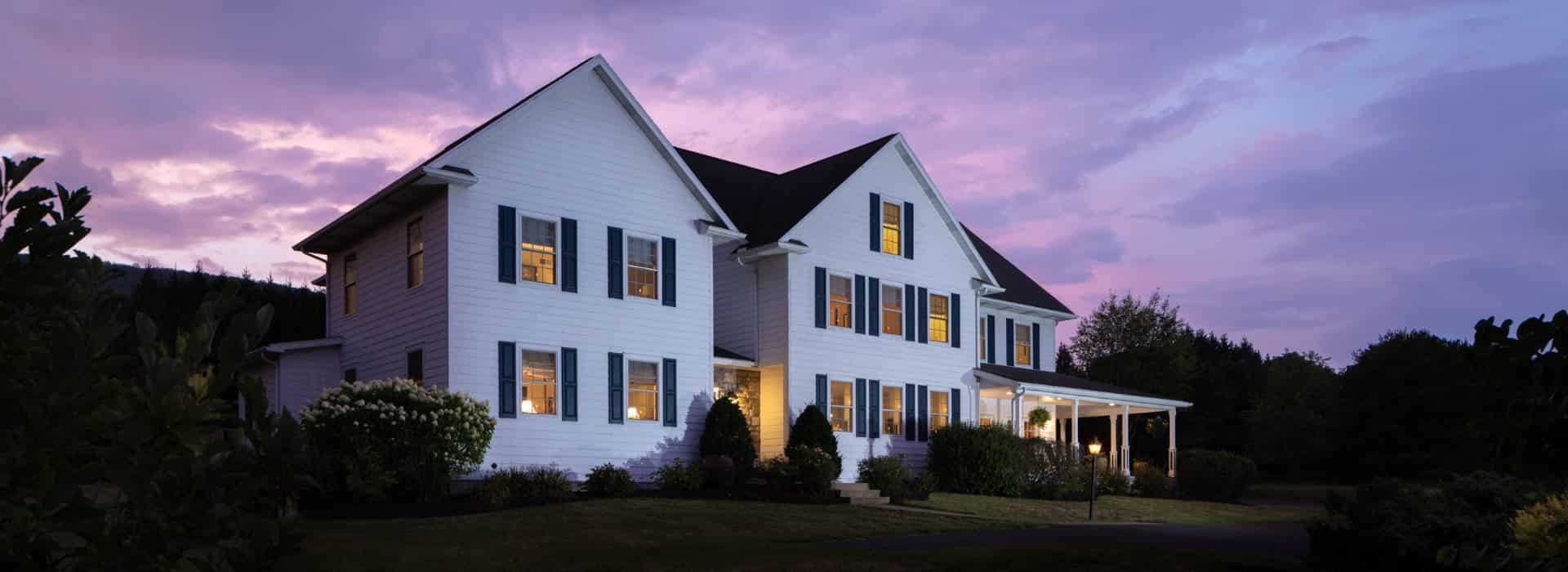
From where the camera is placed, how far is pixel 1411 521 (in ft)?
49.2

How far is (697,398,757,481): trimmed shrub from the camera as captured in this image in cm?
2691

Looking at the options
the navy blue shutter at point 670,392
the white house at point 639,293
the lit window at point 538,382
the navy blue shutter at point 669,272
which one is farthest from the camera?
the navy blue shutter at point 669,272

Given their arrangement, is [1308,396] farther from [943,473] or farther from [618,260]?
[618,260]

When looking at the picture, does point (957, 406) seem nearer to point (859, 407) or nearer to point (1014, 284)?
point (859, 407)

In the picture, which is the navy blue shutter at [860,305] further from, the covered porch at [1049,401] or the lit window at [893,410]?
the covered porch at [1049,401]

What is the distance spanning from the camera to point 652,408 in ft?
88.3

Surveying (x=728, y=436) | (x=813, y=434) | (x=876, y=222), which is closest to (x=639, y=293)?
(x=728, y=436)

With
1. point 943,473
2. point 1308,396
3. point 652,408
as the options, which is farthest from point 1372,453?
point 652,408

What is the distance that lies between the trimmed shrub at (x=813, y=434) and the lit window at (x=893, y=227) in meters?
5.50

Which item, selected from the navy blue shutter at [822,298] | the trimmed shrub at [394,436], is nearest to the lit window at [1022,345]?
the navy blue shutter at [822,298]

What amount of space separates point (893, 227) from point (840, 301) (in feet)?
8.82

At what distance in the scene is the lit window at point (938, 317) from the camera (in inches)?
1321

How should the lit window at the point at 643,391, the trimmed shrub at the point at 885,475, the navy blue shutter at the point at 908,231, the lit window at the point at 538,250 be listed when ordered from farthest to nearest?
1. the navy blue shutter at the point at 908,231
2. the trimmed shrub at the point at 885,475
3. the lit window at the point at 643,391
4. the lit window at the point at 538,250

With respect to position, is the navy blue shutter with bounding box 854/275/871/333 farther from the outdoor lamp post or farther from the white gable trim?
the outdoor lamp post
